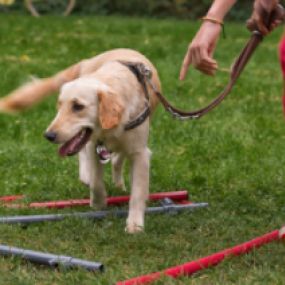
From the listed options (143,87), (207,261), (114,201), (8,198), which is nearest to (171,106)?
(143,87)

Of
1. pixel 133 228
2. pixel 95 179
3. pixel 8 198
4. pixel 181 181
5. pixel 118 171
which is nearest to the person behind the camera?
pixel 133 228

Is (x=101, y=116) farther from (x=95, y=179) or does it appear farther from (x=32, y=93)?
(x=32, y=93)

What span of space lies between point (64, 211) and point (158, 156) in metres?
1.47

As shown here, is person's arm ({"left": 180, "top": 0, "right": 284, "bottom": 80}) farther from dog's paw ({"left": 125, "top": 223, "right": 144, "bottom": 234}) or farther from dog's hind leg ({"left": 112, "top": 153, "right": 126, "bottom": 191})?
dog's hind leg ({"left": 112, "top": 153, "right": 126, "bottom": 191})

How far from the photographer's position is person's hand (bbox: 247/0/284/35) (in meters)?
3.89

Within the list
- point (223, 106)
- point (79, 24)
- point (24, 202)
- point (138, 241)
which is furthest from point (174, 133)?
point (79, 24)

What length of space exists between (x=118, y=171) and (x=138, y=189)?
0.84 metres

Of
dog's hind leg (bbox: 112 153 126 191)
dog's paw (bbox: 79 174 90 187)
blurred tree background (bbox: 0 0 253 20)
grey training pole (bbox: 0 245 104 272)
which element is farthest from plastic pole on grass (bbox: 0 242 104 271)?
blurred tree background (bbox: 0 0 253 20)

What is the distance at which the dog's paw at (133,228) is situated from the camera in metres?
4.55

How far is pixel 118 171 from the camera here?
5527 mm

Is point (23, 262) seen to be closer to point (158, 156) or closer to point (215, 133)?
point (158, 156)

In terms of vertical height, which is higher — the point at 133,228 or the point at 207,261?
the point at 207,261

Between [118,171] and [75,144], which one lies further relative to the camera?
[118,171]

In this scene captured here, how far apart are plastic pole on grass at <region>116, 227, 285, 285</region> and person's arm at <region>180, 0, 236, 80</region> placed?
806 mm
